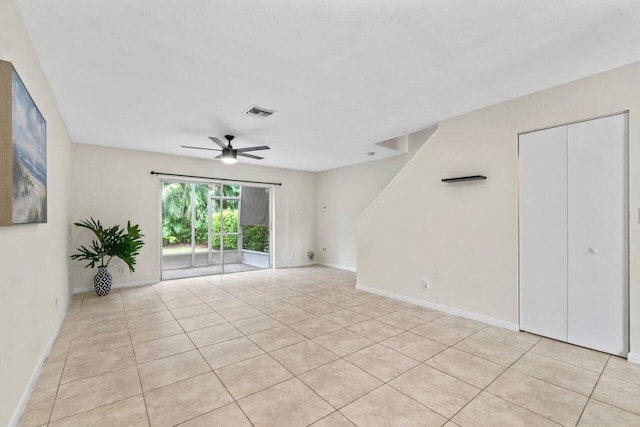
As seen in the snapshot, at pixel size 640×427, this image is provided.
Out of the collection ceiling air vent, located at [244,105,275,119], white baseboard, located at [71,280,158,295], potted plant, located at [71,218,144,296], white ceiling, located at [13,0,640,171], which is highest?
white ceiling, located at [13,0,640,171]

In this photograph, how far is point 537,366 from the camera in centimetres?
247

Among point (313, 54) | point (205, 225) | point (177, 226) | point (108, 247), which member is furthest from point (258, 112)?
point (177, 226)

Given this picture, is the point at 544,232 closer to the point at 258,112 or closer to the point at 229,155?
the point at 258,112

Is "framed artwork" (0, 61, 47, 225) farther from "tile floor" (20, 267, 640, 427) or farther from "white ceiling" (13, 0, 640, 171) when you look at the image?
"tile floor" (20, 267, 640, 427)

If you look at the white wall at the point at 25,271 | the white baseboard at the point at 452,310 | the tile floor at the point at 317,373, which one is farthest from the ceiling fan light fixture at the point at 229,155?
the white baseboard at the point at 452,310

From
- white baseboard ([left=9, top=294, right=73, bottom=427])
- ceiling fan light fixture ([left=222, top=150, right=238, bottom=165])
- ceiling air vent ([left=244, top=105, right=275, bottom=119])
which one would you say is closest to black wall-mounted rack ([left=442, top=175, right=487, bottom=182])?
ceiling air vent ([left=244, top=105, right=275, bottom=119])

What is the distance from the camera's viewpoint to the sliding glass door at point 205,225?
7367mm

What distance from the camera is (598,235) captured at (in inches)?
107

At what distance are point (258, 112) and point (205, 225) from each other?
492cm

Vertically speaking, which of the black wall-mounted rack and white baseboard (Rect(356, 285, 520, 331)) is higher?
the black wall-mounted rack

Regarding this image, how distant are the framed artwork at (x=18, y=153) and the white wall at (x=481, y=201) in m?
4.04

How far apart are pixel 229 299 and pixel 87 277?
265cm

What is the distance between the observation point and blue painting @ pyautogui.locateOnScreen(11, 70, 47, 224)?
1627mm

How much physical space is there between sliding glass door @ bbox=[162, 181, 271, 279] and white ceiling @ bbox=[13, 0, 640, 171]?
3.70 metres
